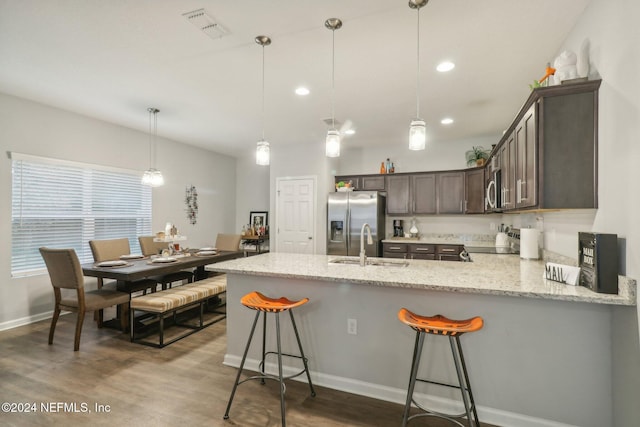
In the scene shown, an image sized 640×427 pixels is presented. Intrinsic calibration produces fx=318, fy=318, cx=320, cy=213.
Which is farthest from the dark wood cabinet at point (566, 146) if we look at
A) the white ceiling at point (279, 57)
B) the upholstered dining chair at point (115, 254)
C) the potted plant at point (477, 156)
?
the upholstered dining chair at point (115, 254)

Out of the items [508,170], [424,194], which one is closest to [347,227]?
[424,194]

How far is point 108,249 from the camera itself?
4.11 m

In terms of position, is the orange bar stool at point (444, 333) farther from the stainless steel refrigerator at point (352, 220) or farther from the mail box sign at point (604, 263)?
the stainless steel refrigerator at point (352, 220)

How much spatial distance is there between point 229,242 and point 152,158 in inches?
77.8

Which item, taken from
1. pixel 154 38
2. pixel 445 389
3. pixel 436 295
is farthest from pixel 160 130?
A: pixel 445 389

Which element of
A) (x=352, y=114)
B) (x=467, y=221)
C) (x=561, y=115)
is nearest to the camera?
(x=561, y=115)

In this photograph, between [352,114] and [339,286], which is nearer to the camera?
[339,286]

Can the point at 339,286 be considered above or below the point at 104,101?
below

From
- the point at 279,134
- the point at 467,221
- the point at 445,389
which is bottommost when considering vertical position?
the point at 445,389

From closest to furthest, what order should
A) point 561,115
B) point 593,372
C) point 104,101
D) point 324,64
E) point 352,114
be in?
1. point 593,372
2. point 561,115
3. point 324,64
4. point 104,101
5. point 352,114

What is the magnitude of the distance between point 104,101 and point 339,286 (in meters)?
3.57

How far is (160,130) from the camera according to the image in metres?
5.08

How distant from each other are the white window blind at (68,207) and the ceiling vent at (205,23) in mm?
3040

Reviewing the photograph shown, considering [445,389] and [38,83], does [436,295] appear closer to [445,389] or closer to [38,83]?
[445,389]
